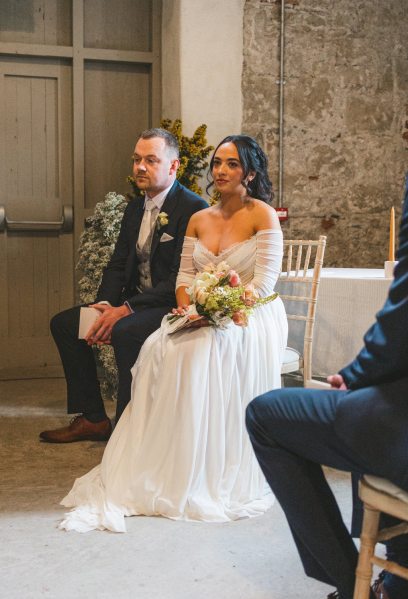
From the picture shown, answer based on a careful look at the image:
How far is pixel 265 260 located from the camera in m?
3.51

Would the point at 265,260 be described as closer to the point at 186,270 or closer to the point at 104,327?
the point at 186,270

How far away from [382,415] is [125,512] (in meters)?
1.62

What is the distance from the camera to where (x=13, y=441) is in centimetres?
418

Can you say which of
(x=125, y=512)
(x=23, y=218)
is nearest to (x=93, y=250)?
(x=23, y=218)

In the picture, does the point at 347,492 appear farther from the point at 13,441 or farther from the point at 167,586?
the point at 13,441

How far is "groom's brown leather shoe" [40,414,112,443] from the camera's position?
13.7 feet

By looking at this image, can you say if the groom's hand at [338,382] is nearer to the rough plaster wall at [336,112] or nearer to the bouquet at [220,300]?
the bouquet at [220,300]

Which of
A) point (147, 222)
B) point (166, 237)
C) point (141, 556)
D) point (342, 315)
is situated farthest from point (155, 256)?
point (141, 556)

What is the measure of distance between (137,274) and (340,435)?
8.31 feet

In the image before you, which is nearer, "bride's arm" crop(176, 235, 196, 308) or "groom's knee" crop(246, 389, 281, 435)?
"groom's knee" crop(246, 389, 281, 435)

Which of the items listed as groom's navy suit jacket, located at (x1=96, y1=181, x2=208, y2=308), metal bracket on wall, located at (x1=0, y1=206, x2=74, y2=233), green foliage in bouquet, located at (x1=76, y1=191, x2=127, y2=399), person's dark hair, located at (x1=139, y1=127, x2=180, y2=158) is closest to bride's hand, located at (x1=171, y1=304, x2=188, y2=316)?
groom's navy suit jacket, located at (x1=96, y1=181, x2=208, y2=308)

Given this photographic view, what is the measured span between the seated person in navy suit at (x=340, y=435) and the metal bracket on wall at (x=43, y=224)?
3827 millimetres

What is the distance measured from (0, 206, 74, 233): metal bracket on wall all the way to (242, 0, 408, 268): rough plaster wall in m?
1.42

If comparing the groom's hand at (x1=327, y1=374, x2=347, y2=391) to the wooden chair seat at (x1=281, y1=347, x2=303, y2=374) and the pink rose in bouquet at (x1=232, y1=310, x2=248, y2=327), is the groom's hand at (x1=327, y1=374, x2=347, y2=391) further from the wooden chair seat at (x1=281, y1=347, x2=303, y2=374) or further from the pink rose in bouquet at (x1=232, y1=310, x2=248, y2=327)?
the wooden chair seat at (x1=281, y1=347, x2=303, y2=374)
